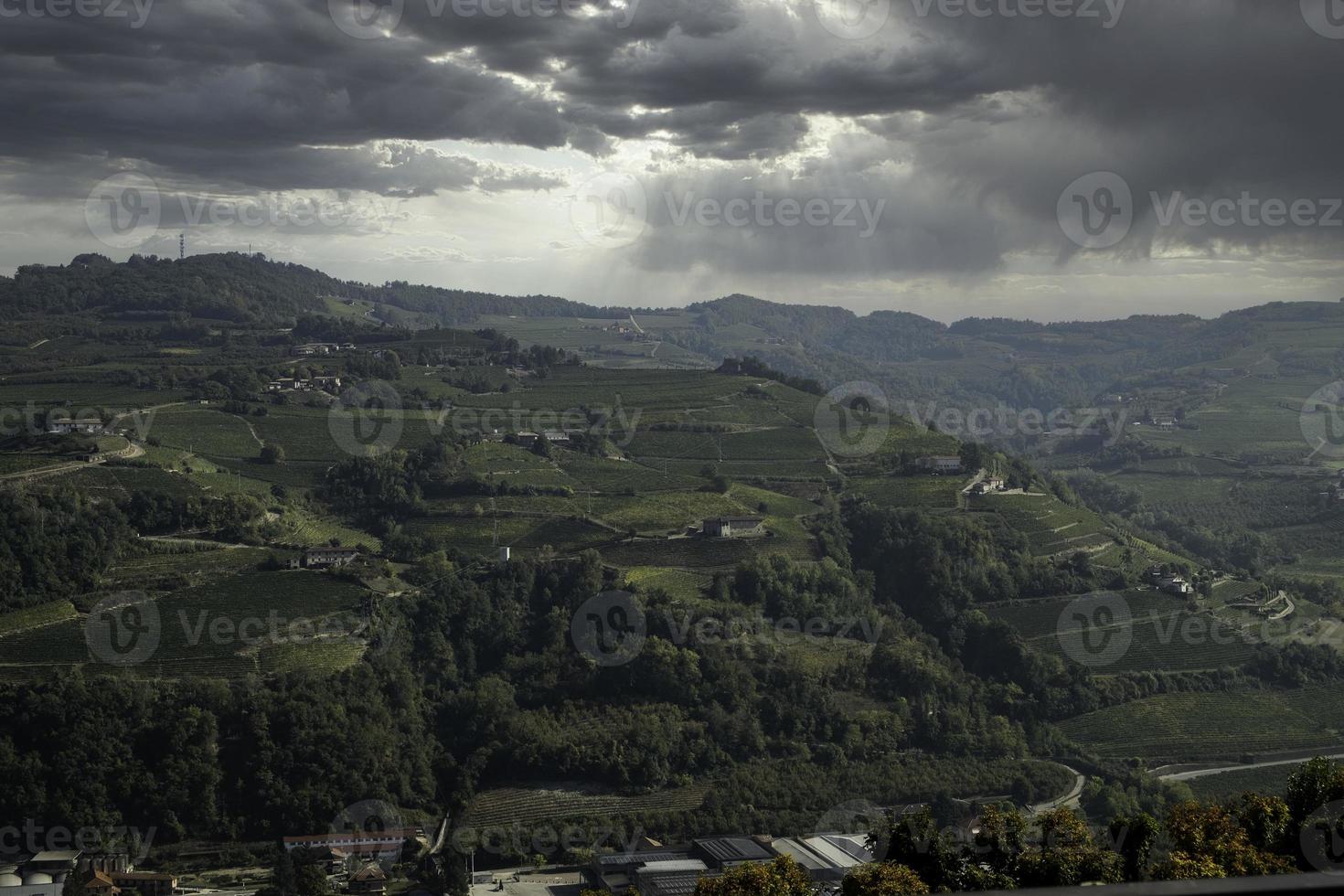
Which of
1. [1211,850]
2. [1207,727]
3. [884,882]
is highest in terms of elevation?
[1211,850]

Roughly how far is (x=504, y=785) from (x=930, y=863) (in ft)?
63.6

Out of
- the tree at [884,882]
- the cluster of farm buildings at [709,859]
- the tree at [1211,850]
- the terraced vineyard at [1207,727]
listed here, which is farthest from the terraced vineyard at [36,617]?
the tree at [1211,850]

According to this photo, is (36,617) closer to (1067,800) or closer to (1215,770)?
(1067,800)

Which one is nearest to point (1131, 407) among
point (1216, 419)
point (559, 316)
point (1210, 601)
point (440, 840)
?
point (1216, 419)

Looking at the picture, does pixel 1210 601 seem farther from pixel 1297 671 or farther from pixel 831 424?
pixel 831 424

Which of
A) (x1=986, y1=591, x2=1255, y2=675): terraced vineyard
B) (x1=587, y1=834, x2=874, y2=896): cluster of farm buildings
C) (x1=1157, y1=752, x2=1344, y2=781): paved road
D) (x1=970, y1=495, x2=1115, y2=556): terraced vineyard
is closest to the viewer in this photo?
(x1=587, y1=834, x2=874, y2=896): cluster of farm buildings

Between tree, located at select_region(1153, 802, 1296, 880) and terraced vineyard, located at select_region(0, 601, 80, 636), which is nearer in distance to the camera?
tree, located at select_region(1153, 802, 1296, 880)

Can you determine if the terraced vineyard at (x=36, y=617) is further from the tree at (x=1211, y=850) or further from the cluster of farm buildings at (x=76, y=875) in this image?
the tree at (x=1211, y=850)

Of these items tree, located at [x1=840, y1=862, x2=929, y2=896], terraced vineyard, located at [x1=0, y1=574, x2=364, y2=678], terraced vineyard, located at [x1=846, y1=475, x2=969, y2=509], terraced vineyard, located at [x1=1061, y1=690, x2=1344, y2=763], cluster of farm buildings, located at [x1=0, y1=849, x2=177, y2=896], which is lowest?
cluster of farm buildings, located at [x1=0, y1=849, x2=177, y2=896]

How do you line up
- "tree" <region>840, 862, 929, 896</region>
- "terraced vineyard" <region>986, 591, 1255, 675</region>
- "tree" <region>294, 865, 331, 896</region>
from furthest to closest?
"terraced vineyard" <region>986, 591, 1255, 675</region>
"tree" <region>294, 865, 331, 896</region>
"tree" <region>840, 862, 929, 896</region>

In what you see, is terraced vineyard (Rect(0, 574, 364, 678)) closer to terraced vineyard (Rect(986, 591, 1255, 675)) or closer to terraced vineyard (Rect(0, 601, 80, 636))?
terraced vineyard (Rect(0, 601, 80, 636))

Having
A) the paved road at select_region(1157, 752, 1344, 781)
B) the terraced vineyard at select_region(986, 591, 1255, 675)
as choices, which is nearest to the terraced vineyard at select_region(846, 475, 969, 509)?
the terraced vineyard at select_region(986, 591, 1255, 675)

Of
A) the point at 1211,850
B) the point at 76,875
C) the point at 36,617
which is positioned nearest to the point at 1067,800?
the point at 1211,850

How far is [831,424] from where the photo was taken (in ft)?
221
